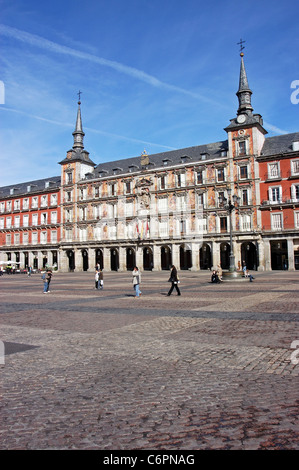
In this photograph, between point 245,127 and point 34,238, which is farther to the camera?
point 34,238

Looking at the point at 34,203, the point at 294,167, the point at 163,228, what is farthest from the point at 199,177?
the point at 34,203

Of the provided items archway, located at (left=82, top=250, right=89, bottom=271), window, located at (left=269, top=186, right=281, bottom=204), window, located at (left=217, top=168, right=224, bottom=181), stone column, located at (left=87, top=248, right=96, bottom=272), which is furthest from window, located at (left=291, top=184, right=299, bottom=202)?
archway, located at (left=82, top=250, right=89, bottom=271)

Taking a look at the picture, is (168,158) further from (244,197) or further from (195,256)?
(195,256)

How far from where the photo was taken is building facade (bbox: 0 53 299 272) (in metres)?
44.2

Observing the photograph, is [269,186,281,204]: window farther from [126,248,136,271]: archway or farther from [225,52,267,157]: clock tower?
[126,248,136,271]: archway

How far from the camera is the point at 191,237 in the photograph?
A: 160 ft

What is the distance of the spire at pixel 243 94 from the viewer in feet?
157

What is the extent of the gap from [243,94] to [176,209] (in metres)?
17.5

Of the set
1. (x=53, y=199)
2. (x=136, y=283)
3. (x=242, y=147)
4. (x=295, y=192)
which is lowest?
(x=136, y=283)

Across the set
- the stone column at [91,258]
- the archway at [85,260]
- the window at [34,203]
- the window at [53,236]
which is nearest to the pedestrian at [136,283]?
the stone column at [91,258]

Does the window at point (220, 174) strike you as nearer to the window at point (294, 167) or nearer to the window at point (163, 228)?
the window at point (294, 167)

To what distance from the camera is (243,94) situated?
48.4m

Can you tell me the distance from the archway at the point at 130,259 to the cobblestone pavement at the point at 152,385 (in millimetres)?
46883

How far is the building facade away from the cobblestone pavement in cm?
3644
